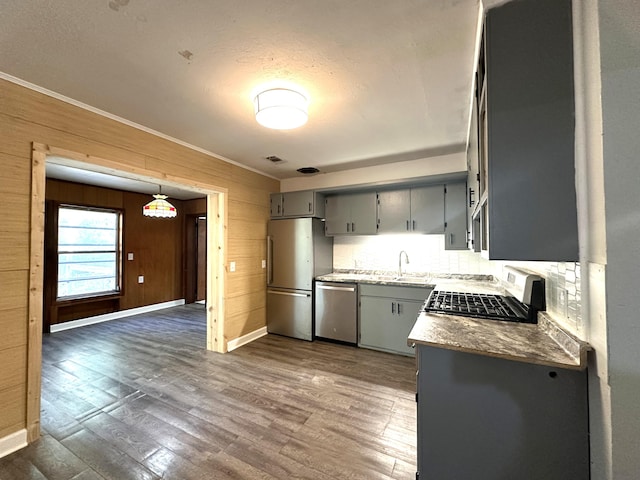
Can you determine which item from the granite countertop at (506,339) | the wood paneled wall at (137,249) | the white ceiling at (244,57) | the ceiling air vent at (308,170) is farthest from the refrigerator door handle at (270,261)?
the wood paneled wall at (137,249)

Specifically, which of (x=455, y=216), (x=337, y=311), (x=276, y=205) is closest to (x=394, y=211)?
(x=455, y=216)

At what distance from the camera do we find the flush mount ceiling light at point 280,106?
1.92 metres

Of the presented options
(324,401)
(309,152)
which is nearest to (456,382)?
(324,401)

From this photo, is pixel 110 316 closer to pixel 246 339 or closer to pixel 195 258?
pixel 195 258

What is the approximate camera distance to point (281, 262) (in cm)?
405

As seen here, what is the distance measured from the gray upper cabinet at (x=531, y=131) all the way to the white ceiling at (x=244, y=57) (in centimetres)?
38

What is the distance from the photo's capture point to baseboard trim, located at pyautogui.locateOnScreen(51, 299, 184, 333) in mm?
4398

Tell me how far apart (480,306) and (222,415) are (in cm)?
216

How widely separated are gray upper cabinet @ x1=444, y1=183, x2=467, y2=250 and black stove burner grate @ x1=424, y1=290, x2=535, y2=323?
0.99 m

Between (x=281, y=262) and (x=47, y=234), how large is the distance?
385 centimetres

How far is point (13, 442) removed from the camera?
69.8 inches

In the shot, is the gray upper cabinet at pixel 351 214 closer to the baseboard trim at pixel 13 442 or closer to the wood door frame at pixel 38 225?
the wood door frame at pixel 38 225

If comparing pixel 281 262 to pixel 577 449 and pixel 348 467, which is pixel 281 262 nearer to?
pixel 348 467

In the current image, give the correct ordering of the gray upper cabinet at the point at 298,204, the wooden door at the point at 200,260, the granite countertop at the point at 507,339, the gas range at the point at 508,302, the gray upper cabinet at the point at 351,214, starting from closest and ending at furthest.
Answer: the granite countertop at the point at 507,339 < the gas range at the point at 508,302 < the gray upper cabinet at the point at 351,214 < the gray upper cabinet at the point at 298,204 < the wooden door at the point at 200,260
